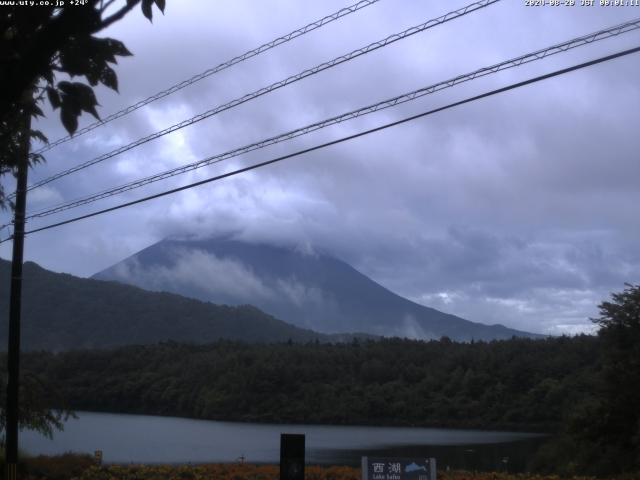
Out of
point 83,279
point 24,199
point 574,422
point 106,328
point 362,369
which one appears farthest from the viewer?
point 83,279

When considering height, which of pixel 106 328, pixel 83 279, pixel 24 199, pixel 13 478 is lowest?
pixel 13 478

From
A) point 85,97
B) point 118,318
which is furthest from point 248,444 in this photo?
point 118,318

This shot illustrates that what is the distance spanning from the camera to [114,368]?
56125 mm

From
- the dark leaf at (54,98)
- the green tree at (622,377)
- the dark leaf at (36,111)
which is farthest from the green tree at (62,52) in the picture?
the green tree at (622,377)

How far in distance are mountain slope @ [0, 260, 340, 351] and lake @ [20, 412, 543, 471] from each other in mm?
61441

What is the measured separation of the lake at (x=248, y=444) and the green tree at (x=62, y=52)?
910 inches

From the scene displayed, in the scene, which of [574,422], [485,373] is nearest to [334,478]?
[574,422]

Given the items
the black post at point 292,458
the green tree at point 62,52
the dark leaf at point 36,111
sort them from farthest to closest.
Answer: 1. the black post at point 292,458
2. the dark leaf at point 36,111
3. the green tree at point 62,52

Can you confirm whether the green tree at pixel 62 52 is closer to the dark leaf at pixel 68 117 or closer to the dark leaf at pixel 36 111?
the dark leaf at pixel 68 117

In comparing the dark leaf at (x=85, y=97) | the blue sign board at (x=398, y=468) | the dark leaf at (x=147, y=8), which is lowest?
the blue sign board at (x=398, y=468)

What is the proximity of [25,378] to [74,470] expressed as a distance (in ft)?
10.4

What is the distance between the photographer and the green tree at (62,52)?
3.61 metres

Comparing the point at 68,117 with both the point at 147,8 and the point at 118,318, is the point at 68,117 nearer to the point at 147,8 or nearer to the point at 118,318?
the point at 147,8

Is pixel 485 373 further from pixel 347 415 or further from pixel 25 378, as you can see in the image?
pixel 25 378
